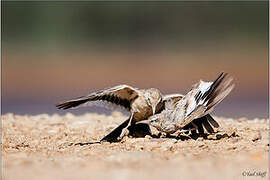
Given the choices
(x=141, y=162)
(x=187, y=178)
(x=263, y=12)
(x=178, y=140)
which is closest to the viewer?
(x=187, y=178)

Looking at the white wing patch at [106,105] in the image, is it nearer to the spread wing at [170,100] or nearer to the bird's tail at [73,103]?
the bird's tail at [73,103]

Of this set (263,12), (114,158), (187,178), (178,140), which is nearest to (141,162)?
(114,158)

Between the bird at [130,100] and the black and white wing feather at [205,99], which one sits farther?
the bird at [130,100]

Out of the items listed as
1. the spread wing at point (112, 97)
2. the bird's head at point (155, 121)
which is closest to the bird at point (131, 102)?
the spread wing at point (112, 97)

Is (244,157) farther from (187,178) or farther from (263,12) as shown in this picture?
(263,12)

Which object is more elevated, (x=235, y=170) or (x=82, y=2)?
(x=82, y=2)

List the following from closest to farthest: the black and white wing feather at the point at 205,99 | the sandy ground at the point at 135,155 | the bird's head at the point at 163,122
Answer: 1. the sandy ground at the point at 135,155
2. the black and white wing feather at the point at 205,99
3. the bird's head at the point at 163,122

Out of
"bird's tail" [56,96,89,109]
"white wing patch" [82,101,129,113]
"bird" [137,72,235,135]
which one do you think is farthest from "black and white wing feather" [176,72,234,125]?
"bird's tail" [56,96,89,109]
